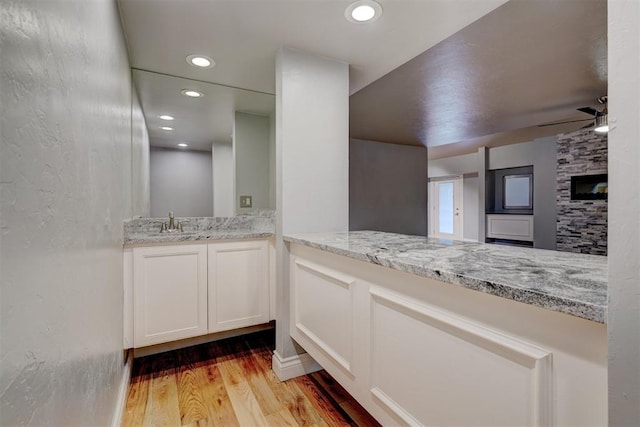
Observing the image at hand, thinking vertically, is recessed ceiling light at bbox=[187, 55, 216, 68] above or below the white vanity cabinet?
above

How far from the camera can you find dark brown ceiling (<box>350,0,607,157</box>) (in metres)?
1.78

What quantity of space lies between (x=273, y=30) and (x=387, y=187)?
16.3 feet

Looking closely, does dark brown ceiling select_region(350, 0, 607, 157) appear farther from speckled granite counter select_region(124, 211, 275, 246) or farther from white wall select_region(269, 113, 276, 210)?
speckled granite counter select_region(124, 211, 275, 246)

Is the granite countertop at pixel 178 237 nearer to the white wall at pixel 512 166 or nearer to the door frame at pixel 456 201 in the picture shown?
the white wall at pixel 512 166

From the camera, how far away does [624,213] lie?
44 centimetres

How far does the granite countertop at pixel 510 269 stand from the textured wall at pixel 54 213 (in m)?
0.88

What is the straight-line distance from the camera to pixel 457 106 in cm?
349

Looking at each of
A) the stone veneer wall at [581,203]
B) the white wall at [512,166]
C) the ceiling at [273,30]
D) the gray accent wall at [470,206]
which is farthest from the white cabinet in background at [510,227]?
the ceiling at [273,30]

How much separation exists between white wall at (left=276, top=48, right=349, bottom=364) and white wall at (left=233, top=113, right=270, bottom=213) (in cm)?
72

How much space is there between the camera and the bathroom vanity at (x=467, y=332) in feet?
2.04

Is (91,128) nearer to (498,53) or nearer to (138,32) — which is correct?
(138,32)

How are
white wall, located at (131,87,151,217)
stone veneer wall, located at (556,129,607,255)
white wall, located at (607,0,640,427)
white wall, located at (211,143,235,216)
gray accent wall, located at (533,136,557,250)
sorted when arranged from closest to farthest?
white wall, located at (607,0,640,427)
white wall, located at (131,87,151,217)
white wall, located at (211,143,235,216)
stone veneer wall, located at (556,129,607,255)
gray accent wall, located at (533,136,557,250)

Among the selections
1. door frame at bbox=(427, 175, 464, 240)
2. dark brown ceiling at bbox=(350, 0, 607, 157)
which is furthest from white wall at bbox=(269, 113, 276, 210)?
door frame at bbox=(427, 175, 464, 240)

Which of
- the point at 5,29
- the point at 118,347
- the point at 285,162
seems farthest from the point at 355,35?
the point at 118,347
